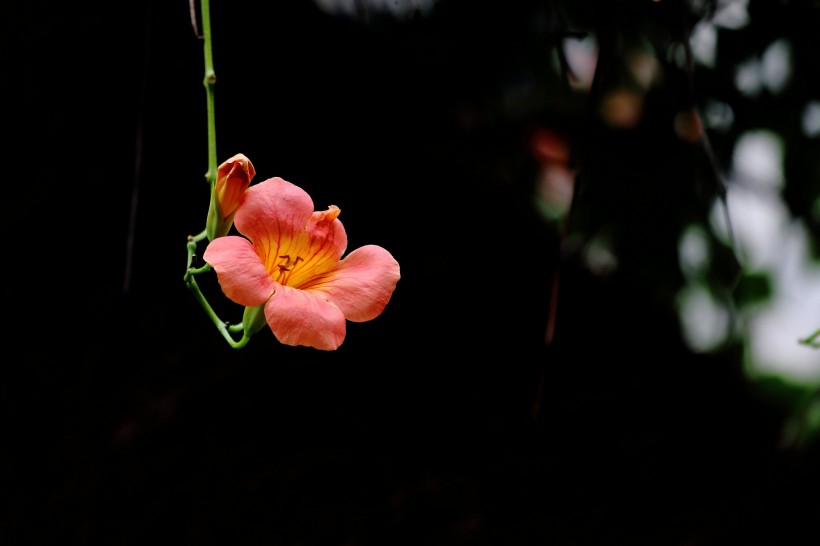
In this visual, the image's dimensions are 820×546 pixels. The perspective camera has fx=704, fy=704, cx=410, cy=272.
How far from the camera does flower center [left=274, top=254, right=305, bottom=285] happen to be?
49 centimetres

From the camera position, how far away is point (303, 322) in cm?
39

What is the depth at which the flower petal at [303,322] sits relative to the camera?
39 centimetres

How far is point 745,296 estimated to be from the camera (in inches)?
48.5

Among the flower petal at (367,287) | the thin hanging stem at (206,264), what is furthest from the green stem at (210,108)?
the flower petal at (367,287)

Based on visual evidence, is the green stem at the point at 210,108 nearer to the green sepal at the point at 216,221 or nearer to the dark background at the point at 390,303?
the green sepal at the point at 216,221

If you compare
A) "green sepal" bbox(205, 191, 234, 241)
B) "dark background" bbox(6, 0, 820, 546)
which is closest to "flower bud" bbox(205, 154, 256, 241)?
"green sepal" bbox(205, 191, 234, 241)

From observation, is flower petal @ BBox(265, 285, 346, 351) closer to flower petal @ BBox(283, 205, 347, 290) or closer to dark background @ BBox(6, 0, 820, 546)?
flower petal @ BBox(283, 205, 347, 290)

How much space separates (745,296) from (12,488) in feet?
3.81

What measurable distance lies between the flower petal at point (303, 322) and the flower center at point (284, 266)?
0.25 ft

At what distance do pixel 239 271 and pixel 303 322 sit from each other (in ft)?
0.15

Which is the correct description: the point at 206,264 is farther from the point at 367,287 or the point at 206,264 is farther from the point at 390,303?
the point at 390,303

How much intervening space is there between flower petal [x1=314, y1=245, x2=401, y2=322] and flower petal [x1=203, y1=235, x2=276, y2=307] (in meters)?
0.05

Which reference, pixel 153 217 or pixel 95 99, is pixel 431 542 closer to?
pixel 153 217

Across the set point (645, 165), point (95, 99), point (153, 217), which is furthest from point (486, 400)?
point (95, 99)
